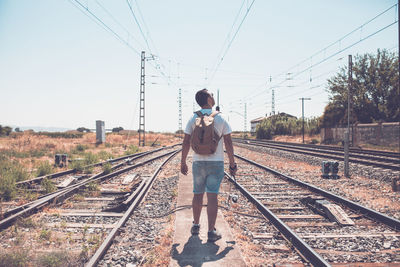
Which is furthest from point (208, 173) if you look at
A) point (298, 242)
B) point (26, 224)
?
point (26, 224)

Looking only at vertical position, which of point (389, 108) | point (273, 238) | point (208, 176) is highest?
point (389, 108)

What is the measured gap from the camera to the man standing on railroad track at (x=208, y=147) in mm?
4008

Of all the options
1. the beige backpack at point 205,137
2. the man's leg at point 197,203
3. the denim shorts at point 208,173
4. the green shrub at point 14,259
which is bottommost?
Answer: the green shrub at point 14,259

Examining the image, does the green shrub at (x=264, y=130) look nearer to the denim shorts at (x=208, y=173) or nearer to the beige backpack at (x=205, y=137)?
the denim shorts at (x=208, y=173)

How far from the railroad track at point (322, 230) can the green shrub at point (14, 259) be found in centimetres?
285

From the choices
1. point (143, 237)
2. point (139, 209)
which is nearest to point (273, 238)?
point (143, 237)

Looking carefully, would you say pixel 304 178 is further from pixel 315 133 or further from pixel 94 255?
pixel 315 133

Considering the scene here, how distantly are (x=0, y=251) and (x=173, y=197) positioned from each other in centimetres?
409

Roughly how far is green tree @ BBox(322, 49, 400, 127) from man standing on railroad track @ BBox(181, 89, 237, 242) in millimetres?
38004

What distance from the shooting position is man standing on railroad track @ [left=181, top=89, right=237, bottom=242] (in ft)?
13.1

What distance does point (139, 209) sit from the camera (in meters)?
6.45

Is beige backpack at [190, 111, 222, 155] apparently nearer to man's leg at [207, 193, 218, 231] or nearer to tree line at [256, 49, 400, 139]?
man's leg at [207, 193, 218, 231]

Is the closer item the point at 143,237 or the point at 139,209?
the point at 143,237

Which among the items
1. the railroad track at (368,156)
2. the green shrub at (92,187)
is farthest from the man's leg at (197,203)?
the railroad track at (368,156)
